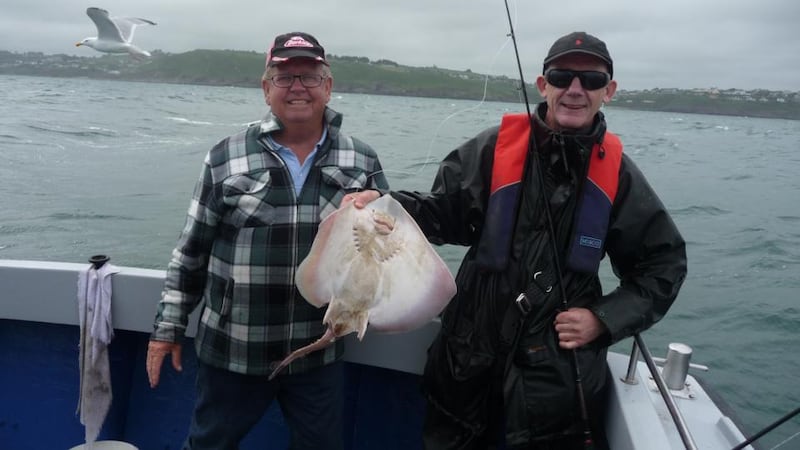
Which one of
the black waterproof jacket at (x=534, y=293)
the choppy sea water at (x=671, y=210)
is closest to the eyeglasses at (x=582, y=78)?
the black waterproof jacket at (x=534, y=293)

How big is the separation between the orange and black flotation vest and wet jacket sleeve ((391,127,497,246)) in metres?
0.06

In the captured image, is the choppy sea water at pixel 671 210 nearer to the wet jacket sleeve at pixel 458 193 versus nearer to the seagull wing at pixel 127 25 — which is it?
the wet jacket sleeve at pixel 458 193

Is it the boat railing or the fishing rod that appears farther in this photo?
the fishing rod

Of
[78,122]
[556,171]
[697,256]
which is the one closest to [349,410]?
[556,171]

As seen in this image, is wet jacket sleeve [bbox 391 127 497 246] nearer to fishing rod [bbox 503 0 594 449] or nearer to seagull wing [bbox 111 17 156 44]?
fishing rod [bbox 503 0 594 449]

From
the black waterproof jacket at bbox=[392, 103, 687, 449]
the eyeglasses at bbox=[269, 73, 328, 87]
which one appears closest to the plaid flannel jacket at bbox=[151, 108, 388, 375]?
the eyeglasses at bbox=[269, 73, 328, 87]

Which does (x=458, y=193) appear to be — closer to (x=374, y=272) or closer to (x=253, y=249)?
(x=374, y=272)

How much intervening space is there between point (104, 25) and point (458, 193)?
653 inches

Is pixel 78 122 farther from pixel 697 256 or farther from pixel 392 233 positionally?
pixel 392 233

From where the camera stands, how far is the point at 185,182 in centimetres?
1552

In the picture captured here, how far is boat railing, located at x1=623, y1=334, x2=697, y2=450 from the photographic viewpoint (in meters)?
1.98

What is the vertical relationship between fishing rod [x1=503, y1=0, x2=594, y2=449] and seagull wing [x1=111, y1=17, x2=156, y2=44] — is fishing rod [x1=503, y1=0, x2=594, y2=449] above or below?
below

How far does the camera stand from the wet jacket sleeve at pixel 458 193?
2.32 metres

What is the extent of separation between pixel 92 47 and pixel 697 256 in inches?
654
